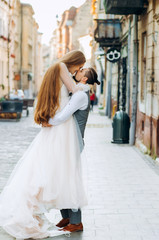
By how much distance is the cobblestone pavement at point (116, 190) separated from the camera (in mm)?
5547

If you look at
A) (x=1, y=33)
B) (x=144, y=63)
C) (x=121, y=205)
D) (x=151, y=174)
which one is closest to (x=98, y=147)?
(x=144, y=63)

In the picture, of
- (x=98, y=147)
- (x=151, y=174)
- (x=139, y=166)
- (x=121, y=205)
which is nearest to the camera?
(x=121, y=205)

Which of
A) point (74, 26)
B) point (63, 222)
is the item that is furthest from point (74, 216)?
point (74, 26)

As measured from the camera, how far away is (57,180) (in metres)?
5.20

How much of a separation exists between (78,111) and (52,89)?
0.36 meters

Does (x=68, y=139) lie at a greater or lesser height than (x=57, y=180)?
greater

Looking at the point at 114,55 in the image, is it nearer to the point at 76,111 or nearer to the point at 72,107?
the point at 76,111

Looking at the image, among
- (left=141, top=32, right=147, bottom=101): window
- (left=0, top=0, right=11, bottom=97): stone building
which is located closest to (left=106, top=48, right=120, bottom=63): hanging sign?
(left=141, top=32, right=147, bottom=101): window

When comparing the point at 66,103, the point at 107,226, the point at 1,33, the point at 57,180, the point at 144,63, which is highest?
the point at 1,33

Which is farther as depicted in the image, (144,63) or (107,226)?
(144,63)

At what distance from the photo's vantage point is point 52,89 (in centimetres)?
516

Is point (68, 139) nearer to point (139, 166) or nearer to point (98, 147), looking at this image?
point (139, 166)

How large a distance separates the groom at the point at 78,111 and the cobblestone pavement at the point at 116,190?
0.15 metres

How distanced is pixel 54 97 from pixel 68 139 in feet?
1.50
